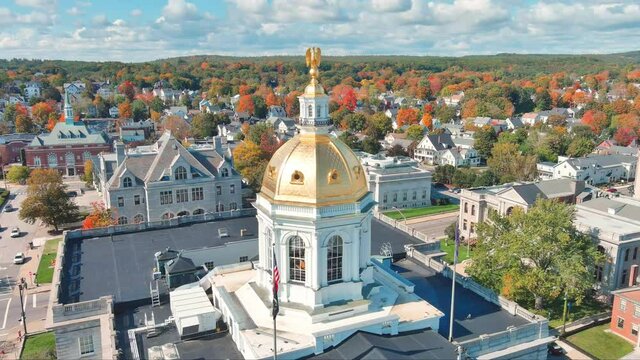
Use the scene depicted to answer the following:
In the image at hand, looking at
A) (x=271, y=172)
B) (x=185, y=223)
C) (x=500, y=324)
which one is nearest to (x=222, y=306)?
(x=271, y=172)

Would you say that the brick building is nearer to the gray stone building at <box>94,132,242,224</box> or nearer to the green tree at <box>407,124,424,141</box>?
the gray stone building at <box>94,132,242,224</box>

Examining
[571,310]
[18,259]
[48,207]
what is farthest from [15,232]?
[571,310]

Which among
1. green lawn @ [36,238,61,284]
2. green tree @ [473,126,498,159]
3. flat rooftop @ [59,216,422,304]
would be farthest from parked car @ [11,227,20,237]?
green tree @ [473,126,498,159]

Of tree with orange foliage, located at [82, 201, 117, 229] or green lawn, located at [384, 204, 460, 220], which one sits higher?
tree with orange foliage, located at [82, 201, 117, 229]

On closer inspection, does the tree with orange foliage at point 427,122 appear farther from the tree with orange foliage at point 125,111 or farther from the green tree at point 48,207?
the green tree at point 48,207

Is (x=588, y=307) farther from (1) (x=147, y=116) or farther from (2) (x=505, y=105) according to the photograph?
(1) (x=147, y=116)
